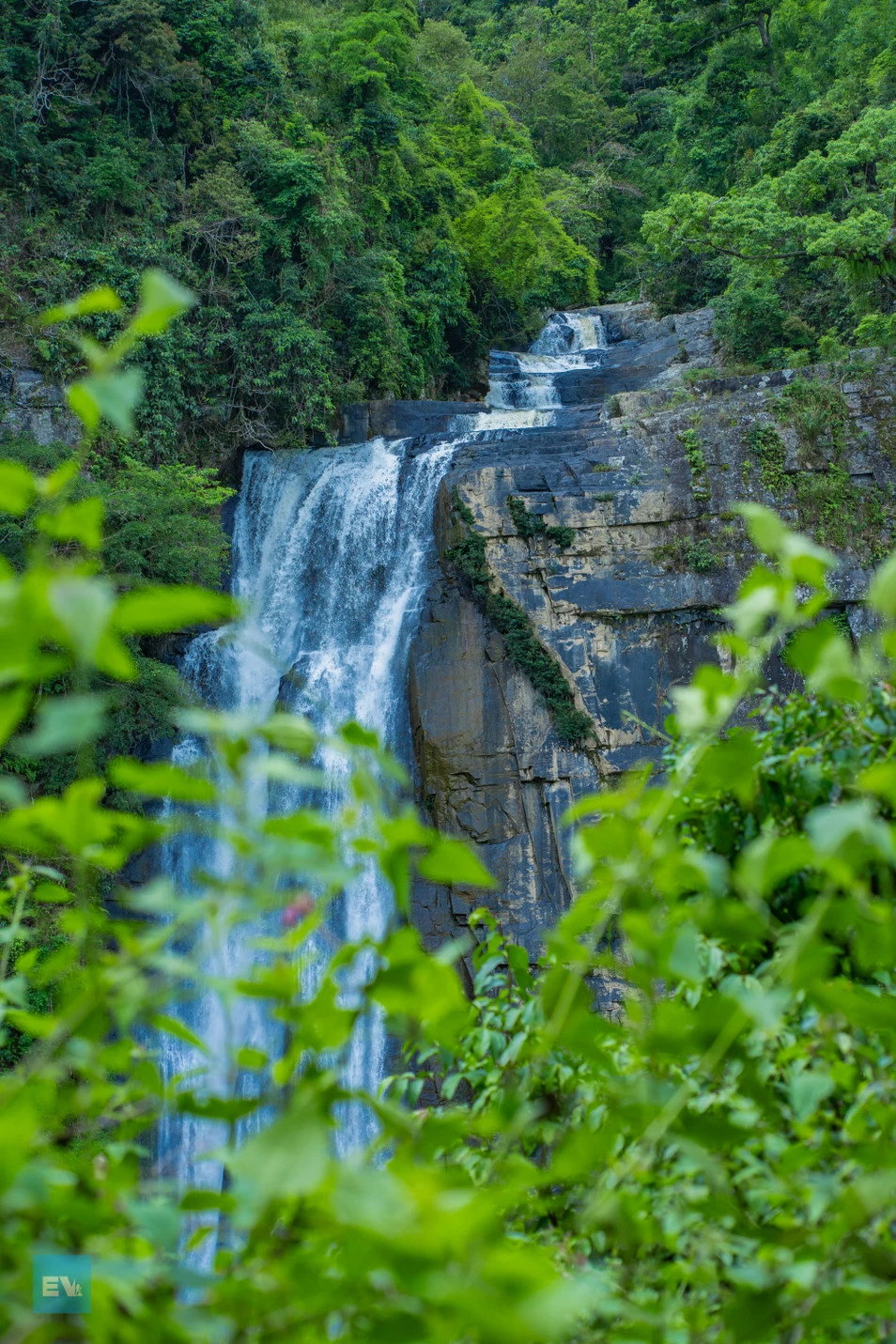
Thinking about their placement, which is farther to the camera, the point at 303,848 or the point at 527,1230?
the point at 527,1230

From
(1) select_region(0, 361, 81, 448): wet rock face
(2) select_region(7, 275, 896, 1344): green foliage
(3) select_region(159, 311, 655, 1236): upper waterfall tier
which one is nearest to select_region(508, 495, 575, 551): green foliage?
(3) select_region(159, 311, 655, 1236): upper waterfall tier

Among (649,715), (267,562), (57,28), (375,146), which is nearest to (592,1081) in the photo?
(649,715)

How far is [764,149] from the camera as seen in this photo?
1738 cm

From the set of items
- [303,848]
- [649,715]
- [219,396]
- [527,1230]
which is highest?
[219,396]

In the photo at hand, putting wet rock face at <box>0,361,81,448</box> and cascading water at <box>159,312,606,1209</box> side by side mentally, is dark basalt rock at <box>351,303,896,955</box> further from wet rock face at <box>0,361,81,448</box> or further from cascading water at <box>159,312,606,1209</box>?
wet rock face at <box>0,361,81,448</box>

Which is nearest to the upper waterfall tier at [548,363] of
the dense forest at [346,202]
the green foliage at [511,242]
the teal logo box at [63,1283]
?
the dense forest at [346,202]

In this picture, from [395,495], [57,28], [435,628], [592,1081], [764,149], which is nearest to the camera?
[592,1081]

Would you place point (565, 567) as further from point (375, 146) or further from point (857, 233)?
point (375, 146)

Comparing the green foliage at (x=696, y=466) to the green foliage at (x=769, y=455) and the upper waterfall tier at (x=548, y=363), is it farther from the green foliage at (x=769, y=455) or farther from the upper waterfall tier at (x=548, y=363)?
the upper waterfall tier at (x=548, y=363)

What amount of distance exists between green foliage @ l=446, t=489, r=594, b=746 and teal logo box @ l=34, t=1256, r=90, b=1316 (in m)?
10.7

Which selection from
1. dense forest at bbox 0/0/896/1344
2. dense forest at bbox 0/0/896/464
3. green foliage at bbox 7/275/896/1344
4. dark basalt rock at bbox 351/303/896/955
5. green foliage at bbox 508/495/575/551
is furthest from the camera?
dense forest at bbox 0/0/896/464

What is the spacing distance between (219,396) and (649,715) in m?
8.74

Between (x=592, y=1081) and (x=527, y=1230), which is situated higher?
(x=592, y=1081)

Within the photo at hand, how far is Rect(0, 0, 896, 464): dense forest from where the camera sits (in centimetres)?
1423
